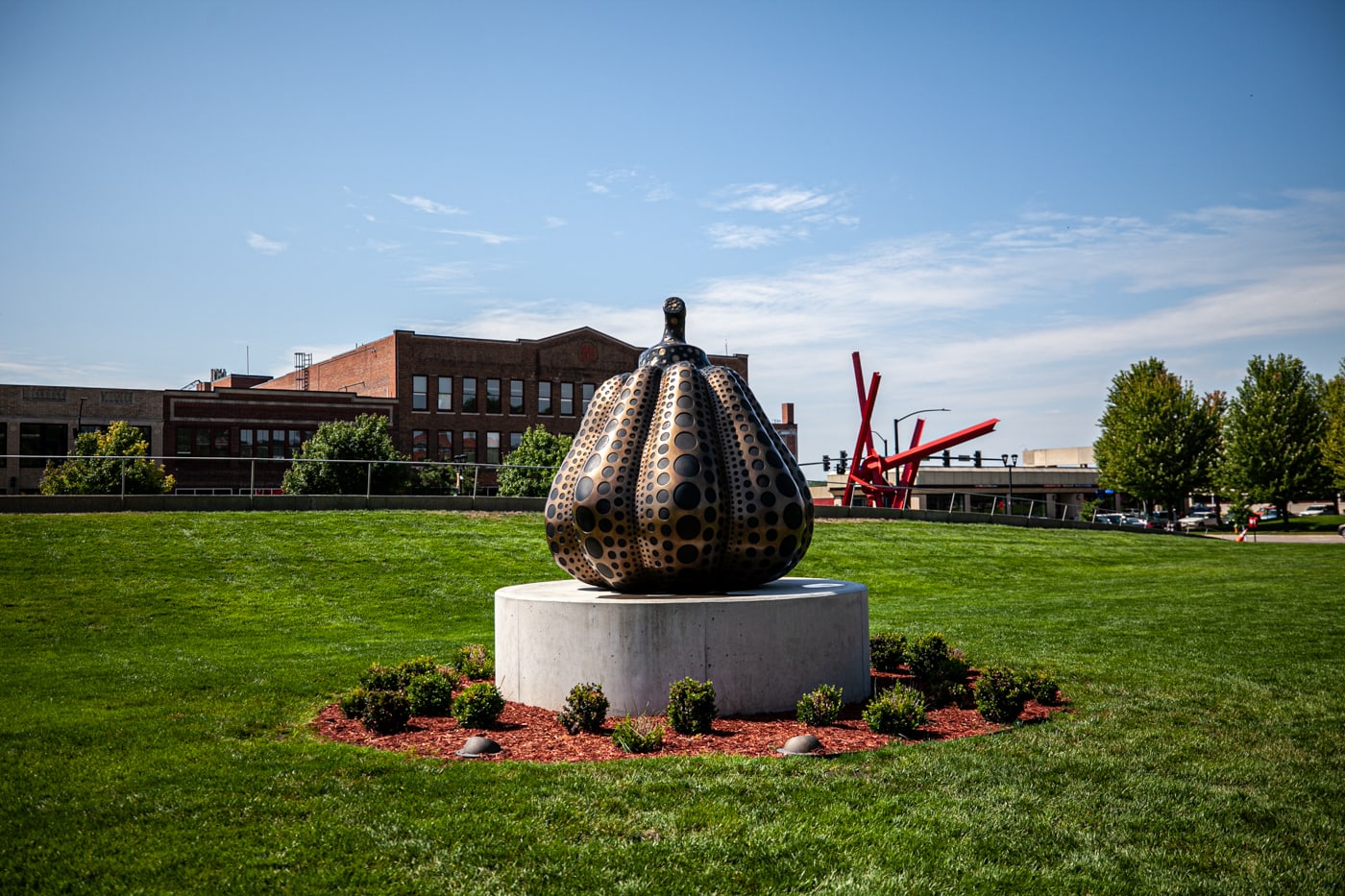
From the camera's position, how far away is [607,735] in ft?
29.1

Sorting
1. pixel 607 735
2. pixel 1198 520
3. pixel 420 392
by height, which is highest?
pixel 420 392

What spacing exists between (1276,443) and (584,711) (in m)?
64.7

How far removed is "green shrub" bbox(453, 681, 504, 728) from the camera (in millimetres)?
9109

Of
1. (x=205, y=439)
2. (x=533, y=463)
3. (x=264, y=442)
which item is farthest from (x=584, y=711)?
(x=205, y=439)

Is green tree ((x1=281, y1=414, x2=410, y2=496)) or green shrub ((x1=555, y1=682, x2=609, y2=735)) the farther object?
green tree ((x1=281, y1=414, x2=410, y2=496))

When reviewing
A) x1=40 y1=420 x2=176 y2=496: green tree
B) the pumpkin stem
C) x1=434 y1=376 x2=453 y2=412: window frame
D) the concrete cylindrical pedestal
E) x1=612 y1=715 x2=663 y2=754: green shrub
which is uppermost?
x1=434 y1=376 x2=453 y2=412: window frame

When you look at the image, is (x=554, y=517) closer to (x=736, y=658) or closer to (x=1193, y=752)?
(x=736, y=658)

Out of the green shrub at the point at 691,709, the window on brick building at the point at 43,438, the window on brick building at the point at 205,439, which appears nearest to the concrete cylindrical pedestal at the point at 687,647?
the green shrub at the point at 691,709

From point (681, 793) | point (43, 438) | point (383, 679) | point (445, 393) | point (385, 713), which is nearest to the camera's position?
point (681, 793)

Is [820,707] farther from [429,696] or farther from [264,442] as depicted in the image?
[264,442]

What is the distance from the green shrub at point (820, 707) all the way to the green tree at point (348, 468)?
37967 mm

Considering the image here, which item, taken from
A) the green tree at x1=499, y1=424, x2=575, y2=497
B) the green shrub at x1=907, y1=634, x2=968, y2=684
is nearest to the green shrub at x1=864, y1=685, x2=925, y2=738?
the green shrub at x1=907, y1=634, x2=968, y2=684

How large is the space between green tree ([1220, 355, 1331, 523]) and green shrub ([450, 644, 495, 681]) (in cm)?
6216

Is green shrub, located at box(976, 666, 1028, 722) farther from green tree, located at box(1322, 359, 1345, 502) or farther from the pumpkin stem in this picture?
green tree, located at box(1322, 359, 1345, 502)
